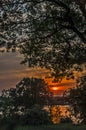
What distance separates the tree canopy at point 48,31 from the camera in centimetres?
3731

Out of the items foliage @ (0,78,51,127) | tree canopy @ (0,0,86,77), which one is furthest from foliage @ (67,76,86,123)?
foliage @ (0,78,51,127)

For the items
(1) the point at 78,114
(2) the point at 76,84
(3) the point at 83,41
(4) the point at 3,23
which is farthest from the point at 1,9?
(1) the point at 78,114

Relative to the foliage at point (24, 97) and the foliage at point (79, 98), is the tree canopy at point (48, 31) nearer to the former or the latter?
the foliage at point (79, 98)

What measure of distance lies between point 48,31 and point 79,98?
960 cm

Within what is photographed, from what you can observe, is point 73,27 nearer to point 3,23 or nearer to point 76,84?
point 3,23

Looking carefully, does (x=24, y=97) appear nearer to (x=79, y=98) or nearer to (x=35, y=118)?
(x=35, y=118)

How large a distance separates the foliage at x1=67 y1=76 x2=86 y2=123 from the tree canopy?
5175 mm

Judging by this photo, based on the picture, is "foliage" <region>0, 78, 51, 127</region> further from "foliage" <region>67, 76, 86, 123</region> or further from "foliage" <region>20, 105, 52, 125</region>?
"foliage" <region>67, 76, 86, 123</region>

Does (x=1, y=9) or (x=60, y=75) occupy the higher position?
(x=1, y=9)

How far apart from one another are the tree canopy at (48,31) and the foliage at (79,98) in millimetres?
5175

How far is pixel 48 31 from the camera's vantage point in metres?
38.1

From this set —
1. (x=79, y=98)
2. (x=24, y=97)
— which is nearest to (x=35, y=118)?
(x=79, y=98)

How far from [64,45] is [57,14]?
2980 mm

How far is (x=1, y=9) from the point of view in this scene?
36906 mm
